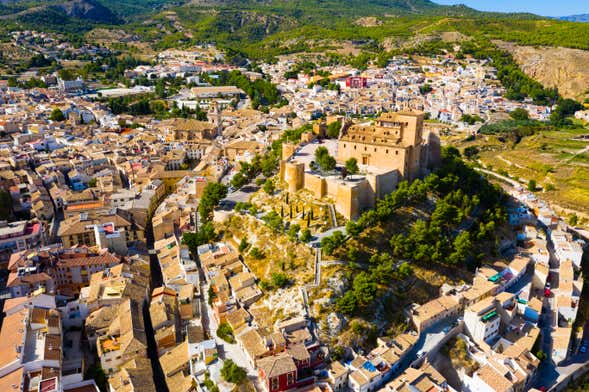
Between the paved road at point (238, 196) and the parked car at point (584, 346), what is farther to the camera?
the paved road at point (238, 196)

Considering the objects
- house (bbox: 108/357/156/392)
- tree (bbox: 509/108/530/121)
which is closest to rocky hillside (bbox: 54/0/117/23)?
tree (bbox: 509/108/530/121)

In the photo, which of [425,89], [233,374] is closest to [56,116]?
[233,374]

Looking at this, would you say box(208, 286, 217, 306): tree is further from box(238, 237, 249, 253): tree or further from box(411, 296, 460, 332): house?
box(411, 296, 460, 332): house

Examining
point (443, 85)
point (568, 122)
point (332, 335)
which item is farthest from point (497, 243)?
point (443, 85)

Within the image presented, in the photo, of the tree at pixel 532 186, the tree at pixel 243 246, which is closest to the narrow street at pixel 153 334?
the tree at pixel 243 246

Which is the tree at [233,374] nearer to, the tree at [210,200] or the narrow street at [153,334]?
the narrow street at [153,334]

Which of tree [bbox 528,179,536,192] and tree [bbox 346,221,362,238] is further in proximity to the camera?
tree [bbox 528,179,536,192]
